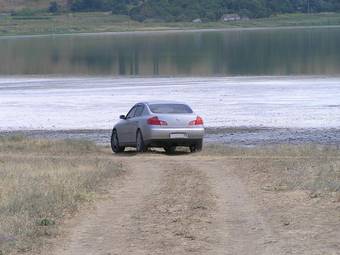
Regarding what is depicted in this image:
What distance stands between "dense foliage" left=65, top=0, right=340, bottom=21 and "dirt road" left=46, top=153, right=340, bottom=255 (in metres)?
158

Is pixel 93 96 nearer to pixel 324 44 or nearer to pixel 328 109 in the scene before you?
pixel 328 109

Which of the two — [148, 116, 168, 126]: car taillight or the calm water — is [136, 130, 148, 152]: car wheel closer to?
[148, 116, 168, 126]: car taillight

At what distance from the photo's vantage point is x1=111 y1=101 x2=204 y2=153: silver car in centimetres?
2377

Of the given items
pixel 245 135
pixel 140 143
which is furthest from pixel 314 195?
pixel 245 135

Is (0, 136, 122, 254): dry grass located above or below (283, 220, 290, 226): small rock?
below

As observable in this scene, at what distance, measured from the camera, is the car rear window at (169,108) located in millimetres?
24500

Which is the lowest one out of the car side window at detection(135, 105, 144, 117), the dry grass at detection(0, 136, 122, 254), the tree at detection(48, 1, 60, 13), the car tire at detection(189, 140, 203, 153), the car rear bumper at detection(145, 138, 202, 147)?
the tree at detection(48, 1, 60, 13)

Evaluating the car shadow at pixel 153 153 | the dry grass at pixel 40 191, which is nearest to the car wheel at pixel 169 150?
the car shadow at pixel 153 153

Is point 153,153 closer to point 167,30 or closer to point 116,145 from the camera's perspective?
point 116,145

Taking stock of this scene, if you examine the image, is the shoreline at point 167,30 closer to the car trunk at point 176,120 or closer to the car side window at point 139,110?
the car side window at point 139,110

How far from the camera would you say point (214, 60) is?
3145 inches

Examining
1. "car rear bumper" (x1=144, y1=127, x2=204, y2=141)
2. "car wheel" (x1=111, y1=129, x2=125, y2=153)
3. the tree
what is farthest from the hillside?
"car rear bumper" (x1=144, y1=127, x2=204, y2=141)

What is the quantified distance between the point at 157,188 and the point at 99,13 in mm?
177132

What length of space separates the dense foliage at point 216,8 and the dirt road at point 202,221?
15830 cm
